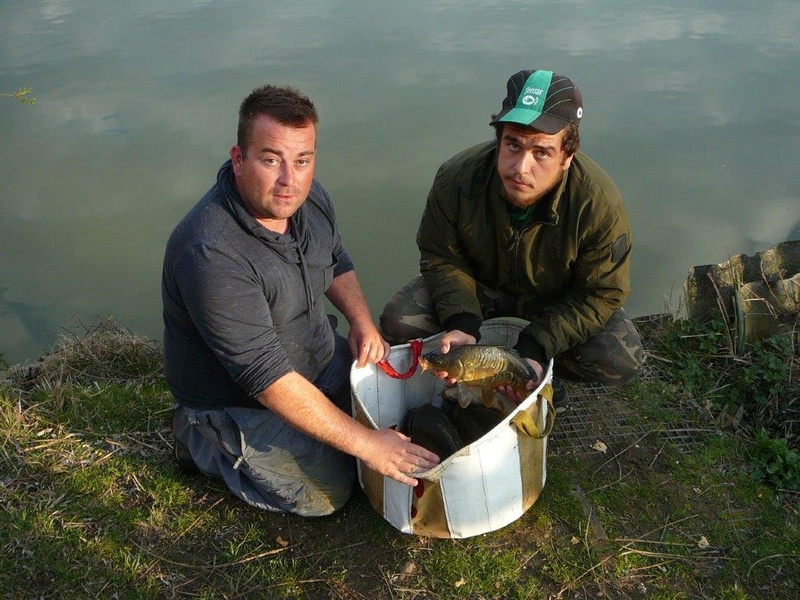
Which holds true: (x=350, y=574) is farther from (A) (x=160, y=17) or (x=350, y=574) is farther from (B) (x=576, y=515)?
(A) (x=160, y=17)

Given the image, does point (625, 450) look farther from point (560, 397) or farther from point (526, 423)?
point (526, 423)

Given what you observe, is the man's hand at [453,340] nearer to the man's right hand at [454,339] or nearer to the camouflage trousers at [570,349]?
the man's right hand at [454,339]

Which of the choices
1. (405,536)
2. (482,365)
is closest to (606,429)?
(482,365)

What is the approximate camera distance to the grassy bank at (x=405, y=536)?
102 inches

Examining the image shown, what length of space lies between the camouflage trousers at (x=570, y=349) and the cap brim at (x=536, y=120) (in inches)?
37.6

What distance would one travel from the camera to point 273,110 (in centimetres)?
252

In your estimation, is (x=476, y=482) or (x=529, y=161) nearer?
(x=476, y=482)

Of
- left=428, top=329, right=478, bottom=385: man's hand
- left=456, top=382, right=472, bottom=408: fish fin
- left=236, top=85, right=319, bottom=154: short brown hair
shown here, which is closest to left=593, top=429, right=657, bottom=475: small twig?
left=456, top=382, right=472, bottom=408: fish fin

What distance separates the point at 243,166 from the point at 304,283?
1.71ft

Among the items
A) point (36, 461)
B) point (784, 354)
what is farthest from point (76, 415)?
point (784, 354)

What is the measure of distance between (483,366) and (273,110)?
4.08 ft

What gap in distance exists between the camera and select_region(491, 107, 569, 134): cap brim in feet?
9.30

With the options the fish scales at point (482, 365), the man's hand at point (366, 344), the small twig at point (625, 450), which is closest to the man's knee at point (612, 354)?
the small twig at point (625, 450)

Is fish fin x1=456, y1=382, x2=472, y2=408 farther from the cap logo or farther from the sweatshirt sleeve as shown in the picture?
the cap logo
